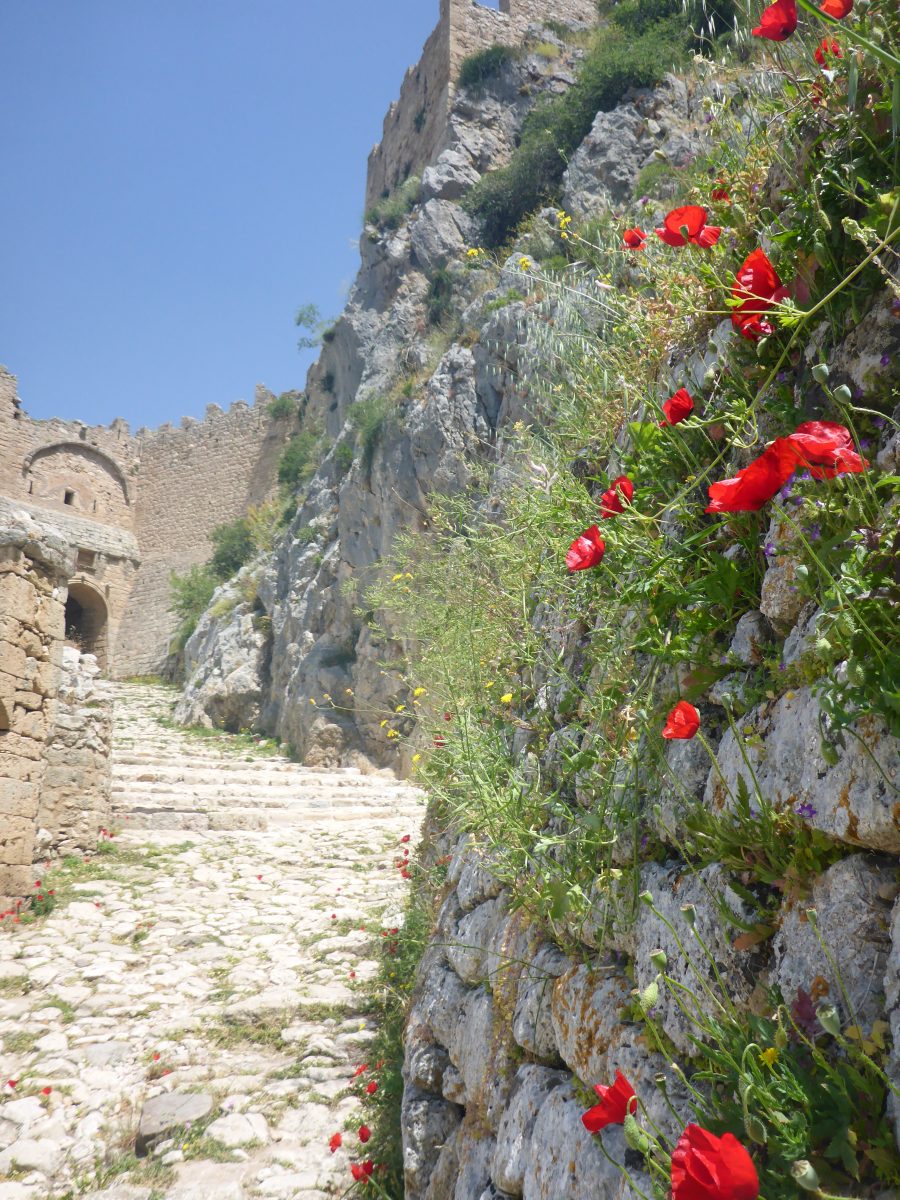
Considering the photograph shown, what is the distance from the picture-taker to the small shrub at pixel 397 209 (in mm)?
17094

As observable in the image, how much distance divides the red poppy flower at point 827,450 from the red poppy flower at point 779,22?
1020mm

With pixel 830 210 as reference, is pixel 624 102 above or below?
above

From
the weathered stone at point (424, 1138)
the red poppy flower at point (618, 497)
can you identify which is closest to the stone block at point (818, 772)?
the red poppy flower at point (618, 497)

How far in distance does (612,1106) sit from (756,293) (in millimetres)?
1529

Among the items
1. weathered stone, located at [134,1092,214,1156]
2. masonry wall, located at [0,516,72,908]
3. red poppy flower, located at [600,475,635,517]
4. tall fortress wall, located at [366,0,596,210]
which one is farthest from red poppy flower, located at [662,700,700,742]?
tall fortress wall, located at [366,0,596,210]

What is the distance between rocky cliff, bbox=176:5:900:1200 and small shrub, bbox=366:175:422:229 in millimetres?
15114

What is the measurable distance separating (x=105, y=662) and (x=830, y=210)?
24.3m

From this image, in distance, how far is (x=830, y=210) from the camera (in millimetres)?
1649

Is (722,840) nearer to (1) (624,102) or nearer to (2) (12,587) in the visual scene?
(2) (12,587)

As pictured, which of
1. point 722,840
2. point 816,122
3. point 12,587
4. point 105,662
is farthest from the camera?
point 105,662

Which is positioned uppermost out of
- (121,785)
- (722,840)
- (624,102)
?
(624,102)

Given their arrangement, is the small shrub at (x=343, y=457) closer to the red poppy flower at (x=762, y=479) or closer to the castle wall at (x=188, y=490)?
the castle wall at (x=188, y=490)

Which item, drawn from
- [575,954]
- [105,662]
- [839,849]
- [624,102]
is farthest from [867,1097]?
[105,662]

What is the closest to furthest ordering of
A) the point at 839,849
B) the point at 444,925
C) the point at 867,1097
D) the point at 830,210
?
the point at 867,1097 → the point at 839,849 → the point at 830,210 → the point at 444,925
